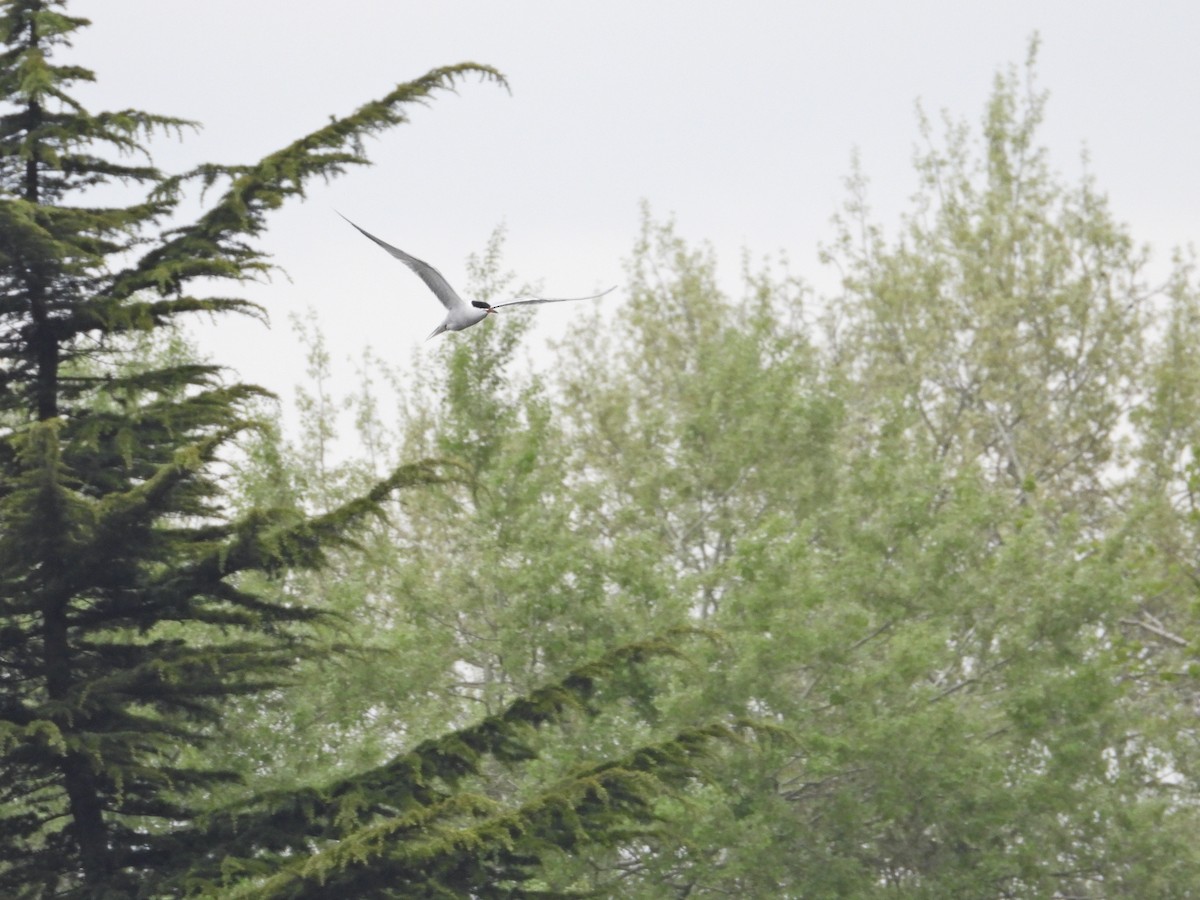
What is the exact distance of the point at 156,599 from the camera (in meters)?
12.0

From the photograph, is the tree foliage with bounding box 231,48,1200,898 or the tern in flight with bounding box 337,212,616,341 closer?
the tern in flight with bounding box 337,212,616,341

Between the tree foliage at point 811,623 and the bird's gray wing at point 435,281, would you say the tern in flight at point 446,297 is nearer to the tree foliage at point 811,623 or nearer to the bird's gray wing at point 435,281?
the bird's gray wing at point 435,281

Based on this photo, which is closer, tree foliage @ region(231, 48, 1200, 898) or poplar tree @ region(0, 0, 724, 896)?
poplar tree @ region(0, 0, 724, 896)

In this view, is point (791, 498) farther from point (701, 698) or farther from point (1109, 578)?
point (701, 698)

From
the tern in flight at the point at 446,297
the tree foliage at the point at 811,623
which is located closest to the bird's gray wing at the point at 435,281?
the tern in flight at the point at 446,297

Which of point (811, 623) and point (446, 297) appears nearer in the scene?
point (446, 297)

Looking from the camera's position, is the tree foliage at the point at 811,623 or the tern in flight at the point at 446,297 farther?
the tree foliage at the point at 811,623

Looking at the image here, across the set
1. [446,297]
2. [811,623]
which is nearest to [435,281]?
[446,297]

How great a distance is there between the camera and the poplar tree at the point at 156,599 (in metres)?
11.2

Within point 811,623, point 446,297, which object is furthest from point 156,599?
point 811,623

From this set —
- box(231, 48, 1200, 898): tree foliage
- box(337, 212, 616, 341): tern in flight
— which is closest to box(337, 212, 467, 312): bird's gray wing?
box(337, 212, 616, 341): tern in flight

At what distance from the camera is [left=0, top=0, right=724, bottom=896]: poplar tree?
36.6 ft

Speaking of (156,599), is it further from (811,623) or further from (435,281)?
(811,623)

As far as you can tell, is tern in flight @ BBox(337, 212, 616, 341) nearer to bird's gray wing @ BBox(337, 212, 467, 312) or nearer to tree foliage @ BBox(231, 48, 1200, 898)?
bird's gray wing @ BBox(337, 212, 467, 312)
